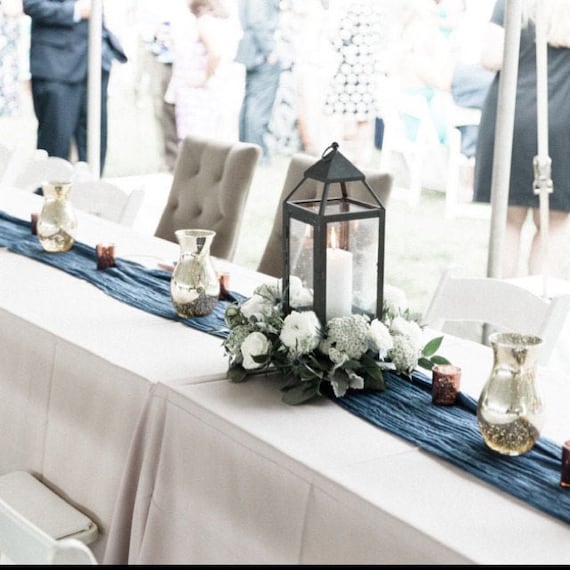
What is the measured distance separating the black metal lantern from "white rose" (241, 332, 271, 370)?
0.34ft

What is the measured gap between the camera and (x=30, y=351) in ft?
7.80

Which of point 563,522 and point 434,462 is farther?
point 434,462

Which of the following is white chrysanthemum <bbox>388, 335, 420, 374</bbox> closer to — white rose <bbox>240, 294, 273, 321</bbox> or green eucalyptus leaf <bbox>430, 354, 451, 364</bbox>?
green eucalyptus leaf <bbox>430, 354, 451, 364</bbox>

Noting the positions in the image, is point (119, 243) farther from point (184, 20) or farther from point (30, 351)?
point (184, 20)

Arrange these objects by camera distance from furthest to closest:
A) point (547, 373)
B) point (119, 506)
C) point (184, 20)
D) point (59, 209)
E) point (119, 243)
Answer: point (184, 20), point (119, 243), point (59, 209), point (547, 373), point (119, 506)

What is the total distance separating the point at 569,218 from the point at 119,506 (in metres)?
2.55

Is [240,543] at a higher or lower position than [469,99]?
lower

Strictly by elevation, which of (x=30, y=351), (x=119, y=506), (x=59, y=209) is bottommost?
(x=119, y=506)

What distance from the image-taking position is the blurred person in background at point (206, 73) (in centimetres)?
540

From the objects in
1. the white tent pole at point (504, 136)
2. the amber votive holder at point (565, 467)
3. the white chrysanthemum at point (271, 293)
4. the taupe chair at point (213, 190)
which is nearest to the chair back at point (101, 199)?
the taupe chair at point (213, 190)

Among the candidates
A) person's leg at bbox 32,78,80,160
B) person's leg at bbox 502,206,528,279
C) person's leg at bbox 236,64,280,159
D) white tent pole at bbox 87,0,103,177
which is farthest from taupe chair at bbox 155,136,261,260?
person's leg at bbox 32,78,80,160

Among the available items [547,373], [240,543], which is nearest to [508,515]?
[240,543]

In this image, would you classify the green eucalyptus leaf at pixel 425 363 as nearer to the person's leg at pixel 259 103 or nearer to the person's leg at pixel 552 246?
the person's leg at pixel 552 246

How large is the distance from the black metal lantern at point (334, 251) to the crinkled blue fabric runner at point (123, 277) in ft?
1.25
